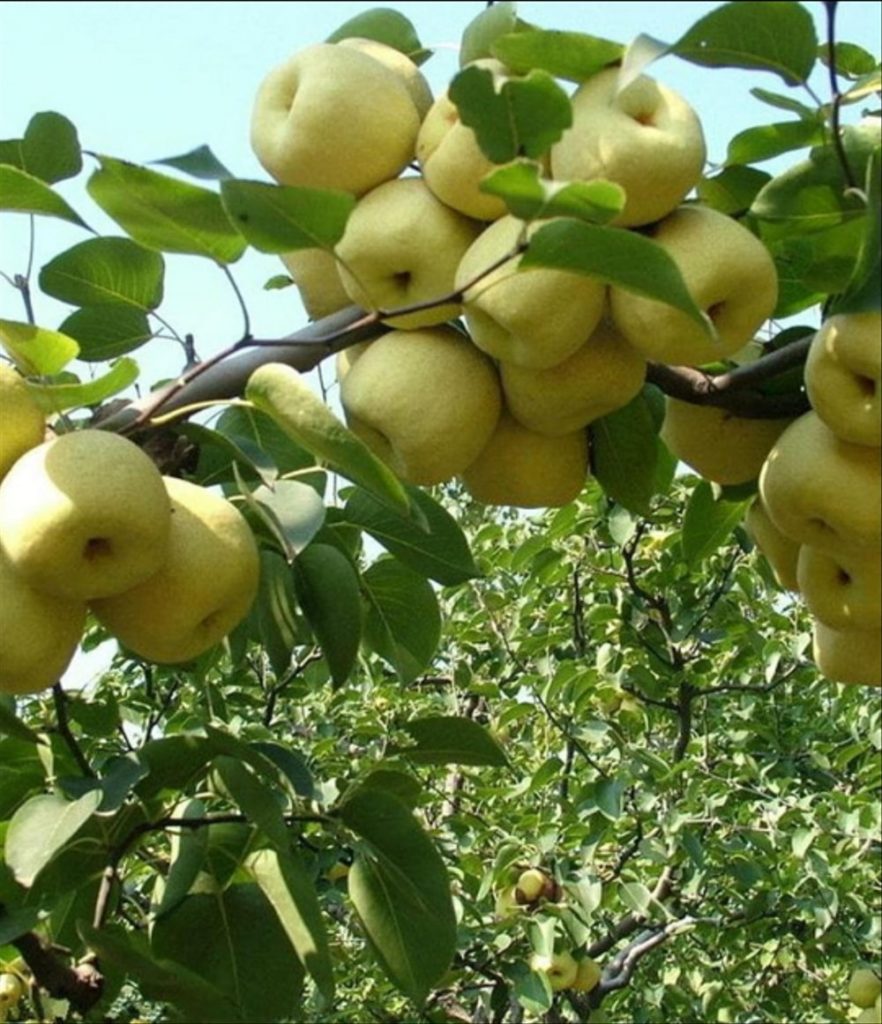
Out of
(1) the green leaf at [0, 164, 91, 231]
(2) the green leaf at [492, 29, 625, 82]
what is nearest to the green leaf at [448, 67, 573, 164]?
(2) the green leaf at [492, 29, 625, 82]

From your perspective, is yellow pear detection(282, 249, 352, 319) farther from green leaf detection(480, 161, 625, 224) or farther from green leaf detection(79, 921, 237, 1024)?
green leaf detection(79, 921, 237, 1024)

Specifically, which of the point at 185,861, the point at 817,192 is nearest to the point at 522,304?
the point at 817,192

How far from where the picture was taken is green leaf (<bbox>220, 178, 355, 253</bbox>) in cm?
91

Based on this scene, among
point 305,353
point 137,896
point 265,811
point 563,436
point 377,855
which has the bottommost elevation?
point 137,896

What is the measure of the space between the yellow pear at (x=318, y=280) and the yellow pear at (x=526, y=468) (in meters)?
0.16

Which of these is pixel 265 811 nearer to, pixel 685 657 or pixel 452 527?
pixel 452 527

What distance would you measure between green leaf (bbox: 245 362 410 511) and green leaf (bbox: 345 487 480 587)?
0.23 m

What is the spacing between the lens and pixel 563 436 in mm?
1146

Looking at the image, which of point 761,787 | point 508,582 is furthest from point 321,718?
point 761,787

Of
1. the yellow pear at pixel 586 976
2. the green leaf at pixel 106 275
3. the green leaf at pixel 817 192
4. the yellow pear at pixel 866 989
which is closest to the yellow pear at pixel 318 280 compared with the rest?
the green leaf at pixel 106 275

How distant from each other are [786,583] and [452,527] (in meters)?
0.27

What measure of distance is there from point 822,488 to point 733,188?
257mm

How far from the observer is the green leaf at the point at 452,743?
4.40 feet

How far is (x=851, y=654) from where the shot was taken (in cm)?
118
